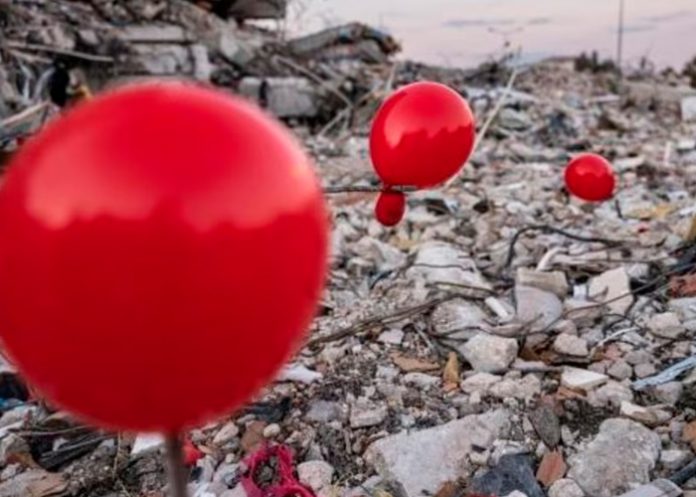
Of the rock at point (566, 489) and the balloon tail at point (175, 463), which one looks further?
the rock at point (566, 489)

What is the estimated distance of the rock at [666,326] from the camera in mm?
2775

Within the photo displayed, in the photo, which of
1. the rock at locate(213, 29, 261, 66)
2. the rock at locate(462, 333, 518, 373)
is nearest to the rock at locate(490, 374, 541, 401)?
the rock at locate(462, 333, 518, 373)

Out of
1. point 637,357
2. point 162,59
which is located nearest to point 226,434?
point 637,357

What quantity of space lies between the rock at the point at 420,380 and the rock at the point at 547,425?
0.36 m

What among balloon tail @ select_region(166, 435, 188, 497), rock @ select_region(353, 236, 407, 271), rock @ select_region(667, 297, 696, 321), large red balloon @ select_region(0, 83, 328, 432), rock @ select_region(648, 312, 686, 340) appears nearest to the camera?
large red balloon @ select_region(0, 83, 328, 432)

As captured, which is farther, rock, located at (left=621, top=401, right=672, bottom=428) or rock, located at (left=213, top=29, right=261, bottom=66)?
rock, located at (left=213, top=29, right=261, bottom=66)

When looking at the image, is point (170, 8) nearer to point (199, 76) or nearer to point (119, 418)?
point (199, 76)

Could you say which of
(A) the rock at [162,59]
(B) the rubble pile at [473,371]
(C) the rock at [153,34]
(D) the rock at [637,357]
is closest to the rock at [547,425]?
(B) the rubble pile at [473,371]

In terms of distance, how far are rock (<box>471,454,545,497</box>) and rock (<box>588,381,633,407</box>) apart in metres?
0.42

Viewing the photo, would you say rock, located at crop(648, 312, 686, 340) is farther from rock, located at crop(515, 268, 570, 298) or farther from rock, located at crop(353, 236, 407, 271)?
rock, located at crop(353, 236, 407, 271)

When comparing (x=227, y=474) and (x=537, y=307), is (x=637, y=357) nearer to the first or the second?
(x=537, y=307)

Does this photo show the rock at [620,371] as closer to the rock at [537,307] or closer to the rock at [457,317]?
the rock at [537,307]

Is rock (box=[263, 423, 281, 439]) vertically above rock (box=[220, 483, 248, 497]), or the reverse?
rock (box=[220, 483, 248, 497])

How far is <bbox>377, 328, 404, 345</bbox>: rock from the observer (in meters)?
2.82
